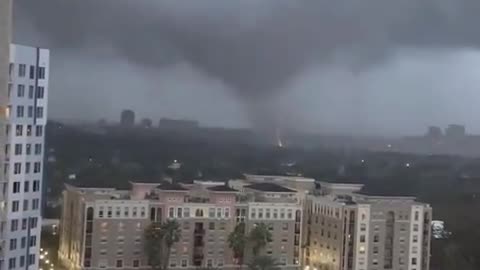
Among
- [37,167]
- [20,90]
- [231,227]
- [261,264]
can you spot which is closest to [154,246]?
[231,227]

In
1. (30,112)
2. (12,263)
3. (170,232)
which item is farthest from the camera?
(170,232)

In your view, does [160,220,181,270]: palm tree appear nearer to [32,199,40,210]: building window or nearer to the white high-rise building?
the white high-rise building

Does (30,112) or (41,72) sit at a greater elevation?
(41,72)

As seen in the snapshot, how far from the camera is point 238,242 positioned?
11.1m

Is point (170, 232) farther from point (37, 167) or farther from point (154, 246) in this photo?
point (37, 167)

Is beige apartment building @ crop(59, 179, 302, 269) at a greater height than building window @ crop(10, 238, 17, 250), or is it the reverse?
building window @ crop(10, 238, 17, 250)

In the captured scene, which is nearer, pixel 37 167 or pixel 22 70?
pixel 22 70

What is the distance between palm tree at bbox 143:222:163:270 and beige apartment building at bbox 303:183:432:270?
259 centimetres

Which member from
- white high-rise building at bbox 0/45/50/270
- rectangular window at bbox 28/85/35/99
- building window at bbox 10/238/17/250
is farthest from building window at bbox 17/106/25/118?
building window at bbox 10/238/17/250

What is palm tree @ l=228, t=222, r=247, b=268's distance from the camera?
11.2 metres

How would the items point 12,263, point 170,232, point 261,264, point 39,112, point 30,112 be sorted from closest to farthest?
point 12,263
point 30,112
point 39,112
point 261,264
point 170,232

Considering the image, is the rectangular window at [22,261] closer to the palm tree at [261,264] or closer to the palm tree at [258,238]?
the palm tree at [261,264]

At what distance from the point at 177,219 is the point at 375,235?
2.86 m

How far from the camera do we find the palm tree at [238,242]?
1116cm
